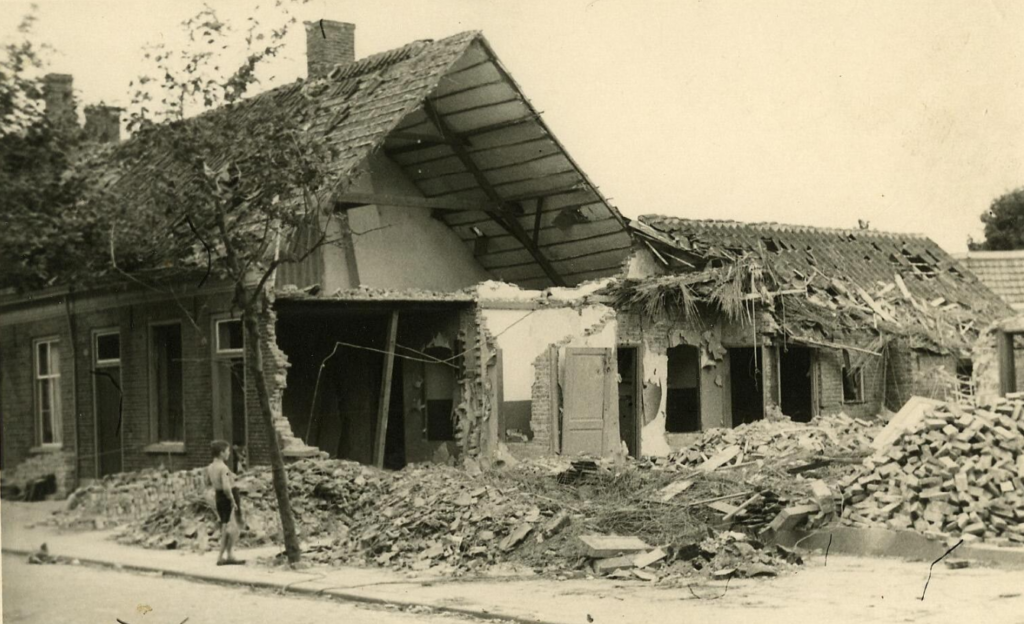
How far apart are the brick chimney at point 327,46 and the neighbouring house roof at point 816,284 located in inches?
275

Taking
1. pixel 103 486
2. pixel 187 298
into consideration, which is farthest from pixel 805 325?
pixel 103 486

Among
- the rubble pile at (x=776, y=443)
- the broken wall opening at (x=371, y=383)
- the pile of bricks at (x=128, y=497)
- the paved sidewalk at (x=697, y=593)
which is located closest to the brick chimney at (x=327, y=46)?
the broken wall opening at (x=371, y=383)

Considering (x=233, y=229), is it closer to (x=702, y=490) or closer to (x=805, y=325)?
(x=702, y=490)

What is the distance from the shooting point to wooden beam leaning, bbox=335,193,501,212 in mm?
A: 20594

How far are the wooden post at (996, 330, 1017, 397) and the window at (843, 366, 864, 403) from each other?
8933 mm

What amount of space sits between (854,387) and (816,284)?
2.45 m

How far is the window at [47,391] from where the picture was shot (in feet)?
59.7

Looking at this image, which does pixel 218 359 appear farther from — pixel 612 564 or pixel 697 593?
pixel 697 593

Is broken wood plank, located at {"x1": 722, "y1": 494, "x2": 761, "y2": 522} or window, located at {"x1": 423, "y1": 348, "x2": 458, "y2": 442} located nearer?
broken wood plank, located at {"x1": 722, "y1": 494, "x2": 761, "y2": 522}

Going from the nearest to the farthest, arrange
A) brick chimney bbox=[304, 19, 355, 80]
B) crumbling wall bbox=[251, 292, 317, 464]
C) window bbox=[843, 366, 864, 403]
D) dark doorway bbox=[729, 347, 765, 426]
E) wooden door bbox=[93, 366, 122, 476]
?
crumbling wall bbox=[251, 292, 317, 464] < wooden door bbox=[93, 366, 122, 476] < brick chimney bbox=[304, 19, 355, 80] < dark doorway bbox=[729, 347, 765, 426] < window bbox=[843, 366, 864, 403]

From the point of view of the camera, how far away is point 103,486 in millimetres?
18375

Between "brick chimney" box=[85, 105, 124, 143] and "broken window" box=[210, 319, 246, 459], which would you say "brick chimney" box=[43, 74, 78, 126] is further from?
"broken window" box=[210, 319, 246, 459]

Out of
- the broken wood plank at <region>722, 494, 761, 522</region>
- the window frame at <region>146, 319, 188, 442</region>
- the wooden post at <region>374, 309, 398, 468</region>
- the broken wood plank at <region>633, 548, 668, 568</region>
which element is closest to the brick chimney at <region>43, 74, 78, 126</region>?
the window frame at <region>146, 319, 188, 442</region>

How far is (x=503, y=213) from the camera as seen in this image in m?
23.5
